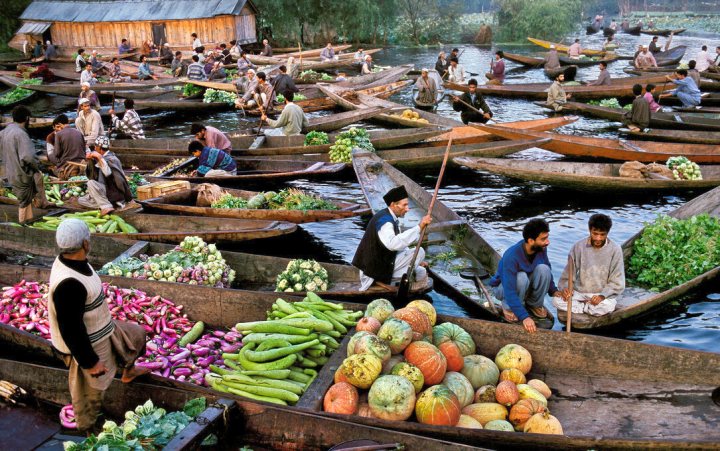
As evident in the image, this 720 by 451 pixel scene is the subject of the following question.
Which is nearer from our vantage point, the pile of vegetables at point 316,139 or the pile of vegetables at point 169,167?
the pile of vegetables at point 169,167

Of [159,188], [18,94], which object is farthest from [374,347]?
[18,94]

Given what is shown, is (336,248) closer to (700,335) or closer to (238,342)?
(238,342)

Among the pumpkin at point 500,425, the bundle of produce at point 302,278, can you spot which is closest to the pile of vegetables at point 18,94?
the bundle of produce at point 302,278

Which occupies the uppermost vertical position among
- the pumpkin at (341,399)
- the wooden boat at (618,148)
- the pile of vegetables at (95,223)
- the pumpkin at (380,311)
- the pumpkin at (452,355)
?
the wooden boat at (618,148)

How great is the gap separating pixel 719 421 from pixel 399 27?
137 feet

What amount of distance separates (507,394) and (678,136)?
39.5 feet

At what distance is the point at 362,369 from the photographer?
4383 mm

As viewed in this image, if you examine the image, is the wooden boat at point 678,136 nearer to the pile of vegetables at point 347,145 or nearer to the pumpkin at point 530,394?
the pile of vegetables at point 347,145

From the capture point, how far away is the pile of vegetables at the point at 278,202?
29.0 ft

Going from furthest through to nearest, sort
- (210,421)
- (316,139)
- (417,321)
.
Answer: (316,139) < (417,321) < (210,421)

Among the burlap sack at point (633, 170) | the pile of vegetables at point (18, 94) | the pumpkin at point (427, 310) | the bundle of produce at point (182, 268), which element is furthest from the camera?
the pile of vegetables at point (18, 94)

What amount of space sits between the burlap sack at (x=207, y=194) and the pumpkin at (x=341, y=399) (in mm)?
5930

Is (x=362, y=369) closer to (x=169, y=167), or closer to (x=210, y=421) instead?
(x=210, y=421)

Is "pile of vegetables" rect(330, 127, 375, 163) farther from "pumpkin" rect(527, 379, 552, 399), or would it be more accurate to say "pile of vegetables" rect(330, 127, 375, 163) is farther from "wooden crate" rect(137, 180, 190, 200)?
"pumpkin" rect(527, 379, 552, 399)
